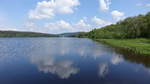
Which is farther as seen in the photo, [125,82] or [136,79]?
[136,79]

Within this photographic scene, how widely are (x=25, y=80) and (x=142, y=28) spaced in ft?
213

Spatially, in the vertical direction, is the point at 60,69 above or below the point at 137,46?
below

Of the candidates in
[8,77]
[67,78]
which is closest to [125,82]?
[67,78]

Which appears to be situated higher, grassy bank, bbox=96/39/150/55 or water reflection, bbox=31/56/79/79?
grassy bank, bbox=96/39/150/55

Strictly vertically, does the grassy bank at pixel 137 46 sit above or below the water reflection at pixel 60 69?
above

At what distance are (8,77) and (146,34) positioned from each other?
65063 mm

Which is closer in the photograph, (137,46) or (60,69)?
(60,69)

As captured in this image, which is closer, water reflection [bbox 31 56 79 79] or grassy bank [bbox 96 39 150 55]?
water reflection [bbox 31 56 79 79]

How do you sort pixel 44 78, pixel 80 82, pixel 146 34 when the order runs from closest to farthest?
pixel 80 82
pixel 44 78
pixel 146 34

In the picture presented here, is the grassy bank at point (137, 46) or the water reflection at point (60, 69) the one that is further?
the grassy bank at point (137, 46)

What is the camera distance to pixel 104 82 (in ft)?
34.2

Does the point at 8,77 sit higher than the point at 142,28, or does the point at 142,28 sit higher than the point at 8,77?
the point at 142,28

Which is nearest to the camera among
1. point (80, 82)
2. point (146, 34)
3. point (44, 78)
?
point (80, 82)

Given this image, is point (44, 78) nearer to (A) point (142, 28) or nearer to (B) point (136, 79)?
(B) point (136, 79)
